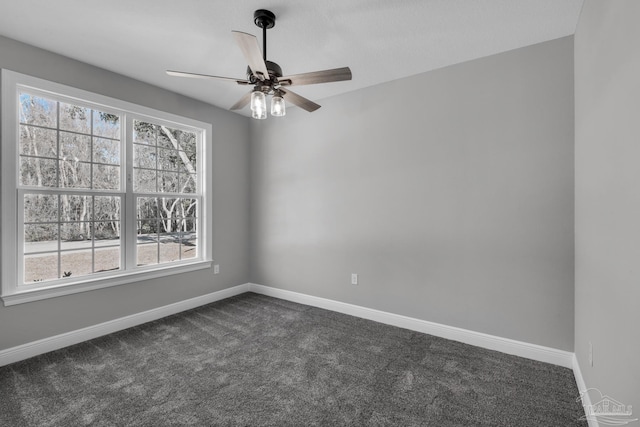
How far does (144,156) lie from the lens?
10.9 feet

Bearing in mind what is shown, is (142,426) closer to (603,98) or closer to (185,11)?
(185,11)

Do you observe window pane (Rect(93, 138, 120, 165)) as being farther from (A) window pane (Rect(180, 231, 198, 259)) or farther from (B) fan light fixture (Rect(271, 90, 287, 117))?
(B) fan light fixture (Rect(271, 90, 287, 117))

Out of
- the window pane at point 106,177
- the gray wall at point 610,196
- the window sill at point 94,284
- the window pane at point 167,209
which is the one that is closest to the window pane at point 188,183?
the window pane at point 167,209

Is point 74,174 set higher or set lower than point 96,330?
higher

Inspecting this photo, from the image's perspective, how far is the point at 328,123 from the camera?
11.8 ft

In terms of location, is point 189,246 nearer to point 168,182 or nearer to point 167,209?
point 167,209

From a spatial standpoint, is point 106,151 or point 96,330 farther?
point 106,151

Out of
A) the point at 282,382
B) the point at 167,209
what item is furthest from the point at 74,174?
the point at 282,382

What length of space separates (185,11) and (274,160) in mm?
2212

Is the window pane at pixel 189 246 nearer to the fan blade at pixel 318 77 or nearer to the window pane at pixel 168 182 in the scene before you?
the window pane at pixel 168 182

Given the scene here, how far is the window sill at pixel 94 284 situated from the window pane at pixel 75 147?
3.85 ft

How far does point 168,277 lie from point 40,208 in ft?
4.48

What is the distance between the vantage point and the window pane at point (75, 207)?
2.71 metres

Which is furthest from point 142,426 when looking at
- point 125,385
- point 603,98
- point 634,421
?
point 603,98
